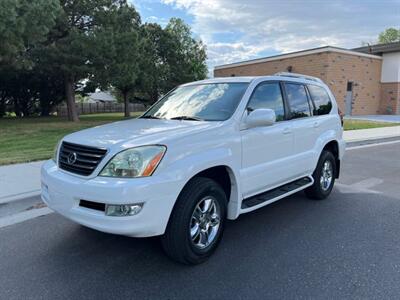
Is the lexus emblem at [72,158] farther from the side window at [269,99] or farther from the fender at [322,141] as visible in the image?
the fender at [322,141]

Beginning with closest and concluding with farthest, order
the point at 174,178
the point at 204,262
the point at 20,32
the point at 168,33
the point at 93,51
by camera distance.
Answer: the point at 174,178, the point at 204,262, the point at 20,32, the point at 93,51, the point at 168,33

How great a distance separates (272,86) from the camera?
4.69 metres

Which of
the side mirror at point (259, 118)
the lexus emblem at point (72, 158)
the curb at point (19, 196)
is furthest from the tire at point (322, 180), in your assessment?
the curb at point (19, 196)

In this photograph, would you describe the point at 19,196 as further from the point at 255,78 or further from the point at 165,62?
the point at 165,62

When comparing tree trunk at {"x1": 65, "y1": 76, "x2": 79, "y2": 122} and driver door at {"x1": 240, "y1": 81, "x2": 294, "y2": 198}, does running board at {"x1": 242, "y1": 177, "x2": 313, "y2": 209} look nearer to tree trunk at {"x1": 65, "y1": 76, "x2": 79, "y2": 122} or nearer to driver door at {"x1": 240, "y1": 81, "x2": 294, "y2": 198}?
driver door at {"x1": 240, "y1": 81, "x2": 294, "y2": 198}

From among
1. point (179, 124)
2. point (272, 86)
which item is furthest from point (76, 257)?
point (272, 86)

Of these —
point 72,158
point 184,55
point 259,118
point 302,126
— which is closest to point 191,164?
point 259,118

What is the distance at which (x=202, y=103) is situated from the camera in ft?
14.4

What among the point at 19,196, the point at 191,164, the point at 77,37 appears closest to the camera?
the point at 191,164

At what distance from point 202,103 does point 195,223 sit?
1582 mm

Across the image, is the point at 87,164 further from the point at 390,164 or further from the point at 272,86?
the point at 390,164

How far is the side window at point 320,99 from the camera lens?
5.54 metres

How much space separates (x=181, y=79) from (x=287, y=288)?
121 ft

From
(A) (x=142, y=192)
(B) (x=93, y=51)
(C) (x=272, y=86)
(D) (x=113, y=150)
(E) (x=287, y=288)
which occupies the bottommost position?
(E) (x=287, y=288)
